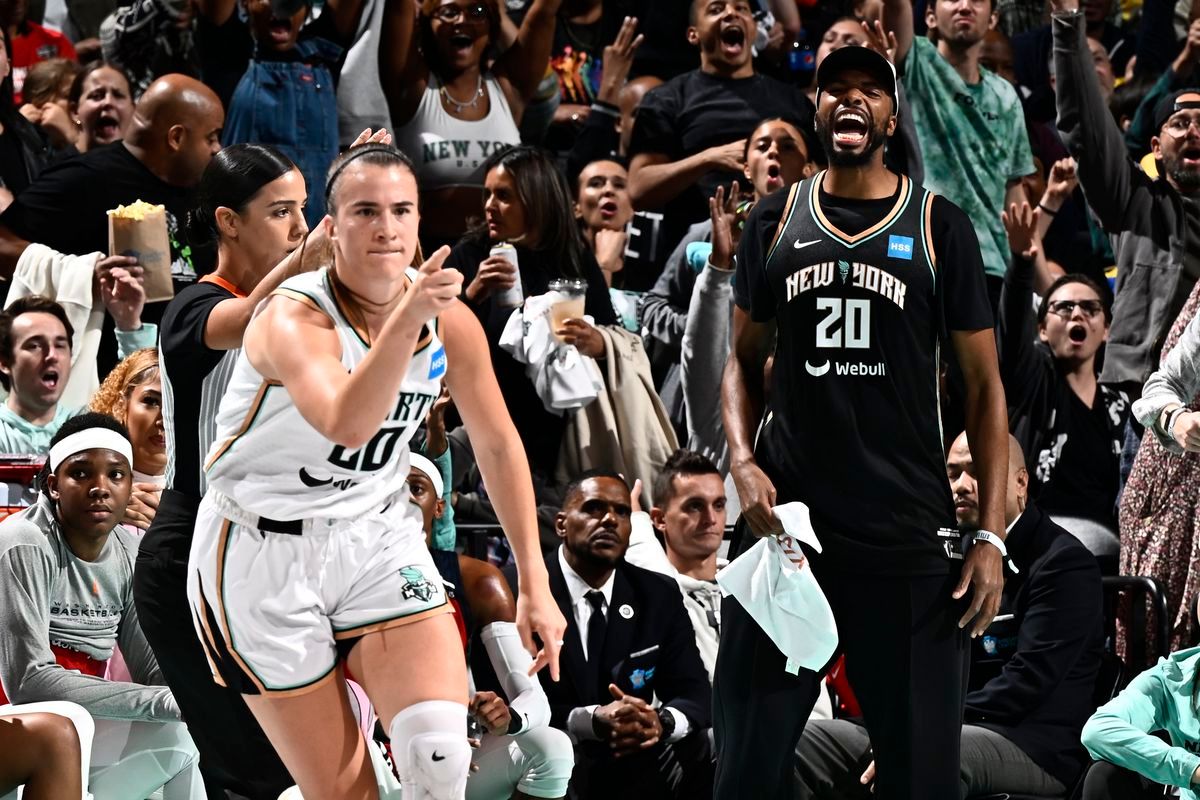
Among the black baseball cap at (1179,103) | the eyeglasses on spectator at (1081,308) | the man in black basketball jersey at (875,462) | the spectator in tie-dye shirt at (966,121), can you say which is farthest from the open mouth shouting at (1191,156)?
the man in black basketball jersey at (875,462)

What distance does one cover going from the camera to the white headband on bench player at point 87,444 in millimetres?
5191

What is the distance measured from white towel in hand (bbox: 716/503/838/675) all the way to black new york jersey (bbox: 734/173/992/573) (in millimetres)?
105

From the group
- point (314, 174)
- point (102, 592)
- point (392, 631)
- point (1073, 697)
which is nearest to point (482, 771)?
point (102, 592)

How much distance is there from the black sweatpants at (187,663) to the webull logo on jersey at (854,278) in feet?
4.75

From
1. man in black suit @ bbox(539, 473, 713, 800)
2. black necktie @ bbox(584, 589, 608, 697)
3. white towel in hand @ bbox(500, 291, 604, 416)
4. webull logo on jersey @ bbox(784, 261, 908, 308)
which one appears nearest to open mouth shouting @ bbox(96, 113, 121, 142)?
white towel in hand @ bbox(500, 291, 604, 416)

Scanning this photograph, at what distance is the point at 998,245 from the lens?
24.8 ft

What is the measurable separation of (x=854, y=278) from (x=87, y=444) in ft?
8.39

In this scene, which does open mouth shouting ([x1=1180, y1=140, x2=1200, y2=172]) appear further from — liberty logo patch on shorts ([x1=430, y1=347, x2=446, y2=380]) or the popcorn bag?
liberty logo patch on shorts ([x1=430, y1=347, x2=446, y2=380])

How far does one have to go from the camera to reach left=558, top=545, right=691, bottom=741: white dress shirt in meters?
5.62

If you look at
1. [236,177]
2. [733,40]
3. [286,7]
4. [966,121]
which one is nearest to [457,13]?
[286,7]

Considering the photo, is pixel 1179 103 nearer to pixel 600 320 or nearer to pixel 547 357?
pixel 600 320

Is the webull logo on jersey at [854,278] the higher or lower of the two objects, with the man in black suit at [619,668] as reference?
higher

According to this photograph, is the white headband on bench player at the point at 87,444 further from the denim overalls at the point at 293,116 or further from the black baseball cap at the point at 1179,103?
the black baseball cap at the point at 1179,103

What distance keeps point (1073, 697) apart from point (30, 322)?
3.80 meters
